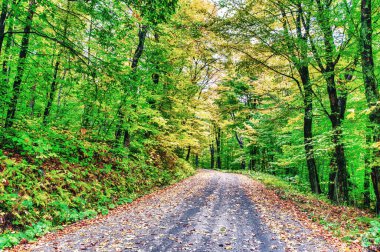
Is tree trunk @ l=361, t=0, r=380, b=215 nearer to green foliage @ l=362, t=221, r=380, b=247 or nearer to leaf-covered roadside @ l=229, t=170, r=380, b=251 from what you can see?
leaf-covered roadside @ l=229, t=170, r=380, b=251

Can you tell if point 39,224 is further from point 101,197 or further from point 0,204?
point 101,197

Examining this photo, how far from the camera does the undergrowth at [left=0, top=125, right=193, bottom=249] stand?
6066 mm

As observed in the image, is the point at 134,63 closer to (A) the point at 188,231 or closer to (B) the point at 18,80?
(B) the point at 18,80

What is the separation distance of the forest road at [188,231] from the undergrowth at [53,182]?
0.60 metres

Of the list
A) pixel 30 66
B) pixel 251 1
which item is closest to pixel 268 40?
pixel 251 1

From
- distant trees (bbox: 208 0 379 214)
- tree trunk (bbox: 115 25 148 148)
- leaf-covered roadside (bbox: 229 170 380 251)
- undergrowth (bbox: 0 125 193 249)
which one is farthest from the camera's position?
tree trunk (bbox: 115 25 148 148)

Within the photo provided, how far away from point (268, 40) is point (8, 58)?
35.9 ft

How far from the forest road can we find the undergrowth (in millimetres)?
603

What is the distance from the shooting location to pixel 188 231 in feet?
20.9

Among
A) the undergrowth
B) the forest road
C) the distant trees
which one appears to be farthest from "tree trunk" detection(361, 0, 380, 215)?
the undergrowth

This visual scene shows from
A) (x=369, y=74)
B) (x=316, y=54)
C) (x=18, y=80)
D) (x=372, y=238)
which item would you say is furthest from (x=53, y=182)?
(x=316, y=54)

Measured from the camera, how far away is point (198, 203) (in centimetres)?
984

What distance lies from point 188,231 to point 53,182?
474cm

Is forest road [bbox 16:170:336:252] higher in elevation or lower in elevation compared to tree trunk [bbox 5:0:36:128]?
lower
